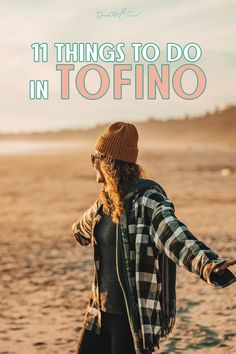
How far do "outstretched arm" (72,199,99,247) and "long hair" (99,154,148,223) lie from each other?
0.22 metres

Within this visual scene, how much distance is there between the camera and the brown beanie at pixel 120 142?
113 inches

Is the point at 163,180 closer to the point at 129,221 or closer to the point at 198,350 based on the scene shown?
the point at 198,350

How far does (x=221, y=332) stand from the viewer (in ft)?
19.1

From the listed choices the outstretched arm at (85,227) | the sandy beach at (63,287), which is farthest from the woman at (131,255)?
the sandy beach at (63,287)

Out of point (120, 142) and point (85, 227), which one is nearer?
point (120, 142)

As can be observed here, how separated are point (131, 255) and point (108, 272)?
0.65ft

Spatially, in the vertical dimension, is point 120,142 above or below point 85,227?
above

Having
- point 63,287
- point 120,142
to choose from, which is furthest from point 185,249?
point 63,287

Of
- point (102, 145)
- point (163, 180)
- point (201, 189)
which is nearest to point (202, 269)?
point (102, 145)

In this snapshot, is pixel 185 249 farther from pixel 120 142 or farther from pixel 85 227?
pixel 85 227

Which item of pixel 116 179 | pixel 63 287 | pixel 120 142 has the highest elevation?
pixel 120 142

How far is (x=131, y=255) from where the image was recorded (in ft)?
9.05

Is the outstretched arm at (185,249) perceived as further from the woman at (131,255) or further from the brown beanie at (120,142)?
the brown beanie at (120,142)

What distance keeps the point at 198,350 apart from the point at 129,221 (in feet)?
9.71
